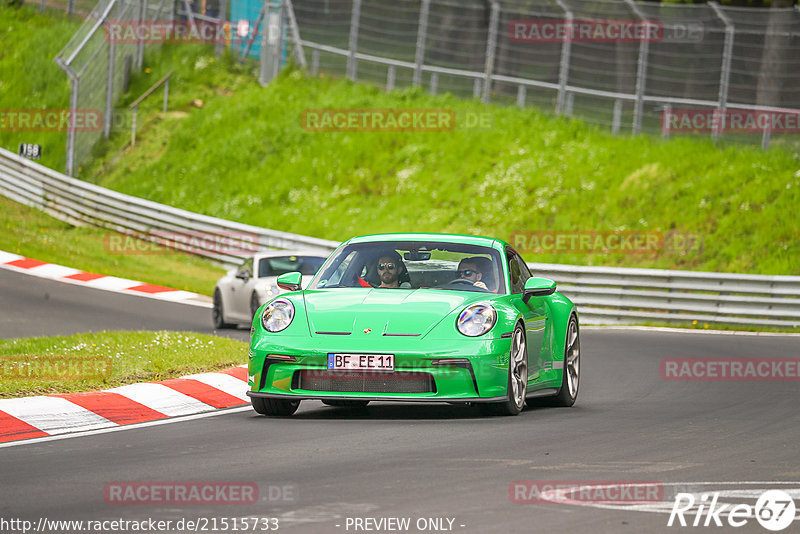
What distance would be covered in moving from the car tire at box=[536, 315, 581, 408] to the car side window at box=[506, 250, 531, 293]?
612 mm

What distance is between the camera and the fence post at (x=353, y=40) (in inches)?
1387

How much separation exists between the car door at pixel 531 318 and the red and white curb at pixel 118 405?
2.42 metres

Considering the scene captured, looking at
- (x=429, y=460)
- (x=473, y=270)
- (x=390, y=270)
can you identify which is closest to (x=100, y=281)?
(x=390, y=270)

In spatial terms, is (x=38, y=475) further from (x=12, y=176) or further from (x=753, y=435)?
(x=12, y=176)

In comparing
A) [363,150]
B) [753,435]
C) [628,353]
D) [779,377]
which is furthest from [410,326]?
[363,150]

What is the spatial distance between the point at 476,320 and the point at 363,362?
34.8 inches

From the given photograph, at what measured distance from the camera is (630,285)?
24047 millimetres

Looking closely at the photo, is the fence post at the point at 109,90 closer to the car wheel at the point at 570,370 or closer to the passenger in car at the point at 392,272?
the car wheel at the point at 570,370

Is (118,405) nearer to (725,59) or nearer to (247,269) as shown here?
(247,269)

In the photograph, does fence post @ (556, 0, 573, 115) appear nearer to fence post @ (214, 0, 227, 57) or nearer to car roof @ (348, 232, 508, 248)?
fence post @ (214, 0, 227, 57)

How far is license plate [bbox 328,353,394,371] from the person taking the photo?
923cm

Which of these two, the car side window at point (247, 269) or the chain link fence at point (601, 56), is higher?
the chain link fence at point (601, 56)

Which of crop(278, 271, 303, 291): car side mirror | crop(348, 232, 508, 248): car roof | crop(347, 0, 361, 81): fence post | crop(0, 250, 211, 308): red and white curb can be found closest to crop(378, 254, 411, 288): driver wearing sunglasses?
crop(348, 232, 508, 248): car roof

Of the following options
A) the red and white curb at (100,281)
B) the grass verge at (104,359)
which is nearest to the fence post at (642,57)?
the red and white curb at (100,281)
